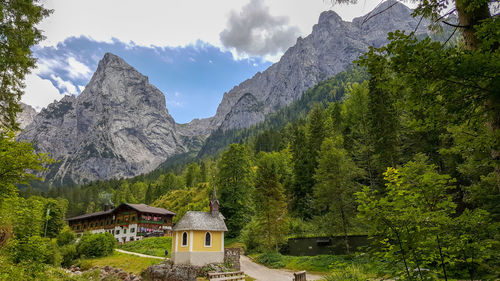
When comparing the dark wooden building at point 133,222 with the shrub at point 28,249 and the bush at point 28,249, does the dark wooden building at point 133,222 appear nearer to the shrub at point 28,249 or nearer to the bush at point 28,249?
the bush at point 28,249

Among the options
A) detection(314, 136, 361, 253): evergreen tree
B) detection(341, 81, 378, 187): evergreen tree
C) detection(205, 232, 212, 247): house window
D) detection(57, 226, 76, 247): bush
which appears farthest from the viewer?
detection(57, 226, 76, 247): bush

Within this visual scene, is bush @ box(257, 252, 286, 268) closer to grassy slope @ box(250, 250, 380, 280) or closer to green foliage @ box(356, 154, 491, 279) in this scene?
grassy slope @ box(250, 250, 380, 280)

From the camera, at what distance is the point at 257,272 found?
24.3 meters

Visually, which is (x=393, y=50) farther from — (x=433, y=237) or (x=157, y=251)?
(x=157, y=251)

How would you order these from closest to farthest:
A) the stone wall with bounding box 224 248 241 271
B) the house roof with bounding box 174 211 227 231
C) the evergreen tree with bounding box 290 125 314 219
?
the stone wall with bounding box 224 248 241 271
the house roof with bounding box 174 211 227 231
the evergreen tree with bounding box 290 125 314 219

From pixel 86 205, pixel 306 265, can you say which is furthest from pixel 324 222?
pixel 86 205

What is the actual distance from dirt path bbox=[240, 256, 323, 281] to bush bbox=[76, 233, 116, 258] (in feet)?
68.8

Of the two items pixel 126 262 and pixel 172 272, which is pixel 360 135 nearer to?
pixel 172 272

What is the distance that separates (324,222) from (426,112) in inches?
888

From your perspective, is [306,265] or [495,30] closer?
[495,30]

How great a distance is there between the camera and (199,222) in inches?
1082

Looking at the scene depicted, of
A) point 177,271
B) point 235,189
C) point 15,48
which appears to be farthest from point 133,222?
point 15,48

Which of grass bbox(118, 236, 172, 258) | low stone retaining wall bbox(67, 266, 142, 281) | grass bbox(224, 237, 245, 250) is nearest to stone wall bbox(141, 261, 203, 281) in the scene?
low stone retaining wall bbox(67, 266, 142, 281)

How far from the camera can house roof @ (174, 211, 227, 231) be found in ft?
88.2
